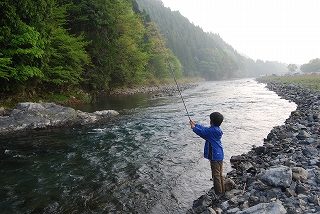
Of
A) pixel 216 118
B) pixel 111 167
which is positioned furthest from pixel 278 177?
pixel 111 167

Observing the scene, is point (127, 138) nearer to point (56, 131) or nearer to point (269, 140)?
point (56, 131)

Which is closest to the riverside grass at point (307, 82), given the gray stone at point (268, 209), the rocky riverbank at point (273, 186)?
the rocky riverbank at point (273, 186)

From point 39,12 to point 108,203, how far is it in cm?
1706

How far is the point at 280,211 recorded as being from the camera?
3.38 metres

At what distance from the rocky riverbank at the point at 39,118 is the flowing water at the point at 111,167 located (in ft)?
3.61

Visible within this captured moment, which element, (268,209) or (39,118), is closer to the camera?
(268,209)

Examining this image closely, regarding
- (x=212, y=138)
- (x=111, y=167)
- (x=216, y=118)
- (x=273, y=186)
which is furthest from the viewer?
(x=111, y=167)

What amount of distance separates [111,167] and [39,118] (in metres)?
8.10

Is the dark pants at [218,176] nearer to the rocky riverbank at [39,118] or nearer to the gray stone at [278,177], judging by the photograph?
the gray stone at [278,177]

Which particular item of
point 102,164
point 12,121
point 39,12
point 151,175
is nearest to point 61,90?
point 39,12

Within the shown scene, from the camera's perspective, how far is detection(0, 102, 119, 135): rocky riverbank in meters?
12.0

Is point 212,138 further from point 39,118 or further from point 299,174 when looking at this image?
point 39,118

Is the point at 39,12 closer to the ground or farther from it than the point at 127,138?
farther from it

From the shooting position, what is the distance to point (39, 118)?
A: 42.1ft
